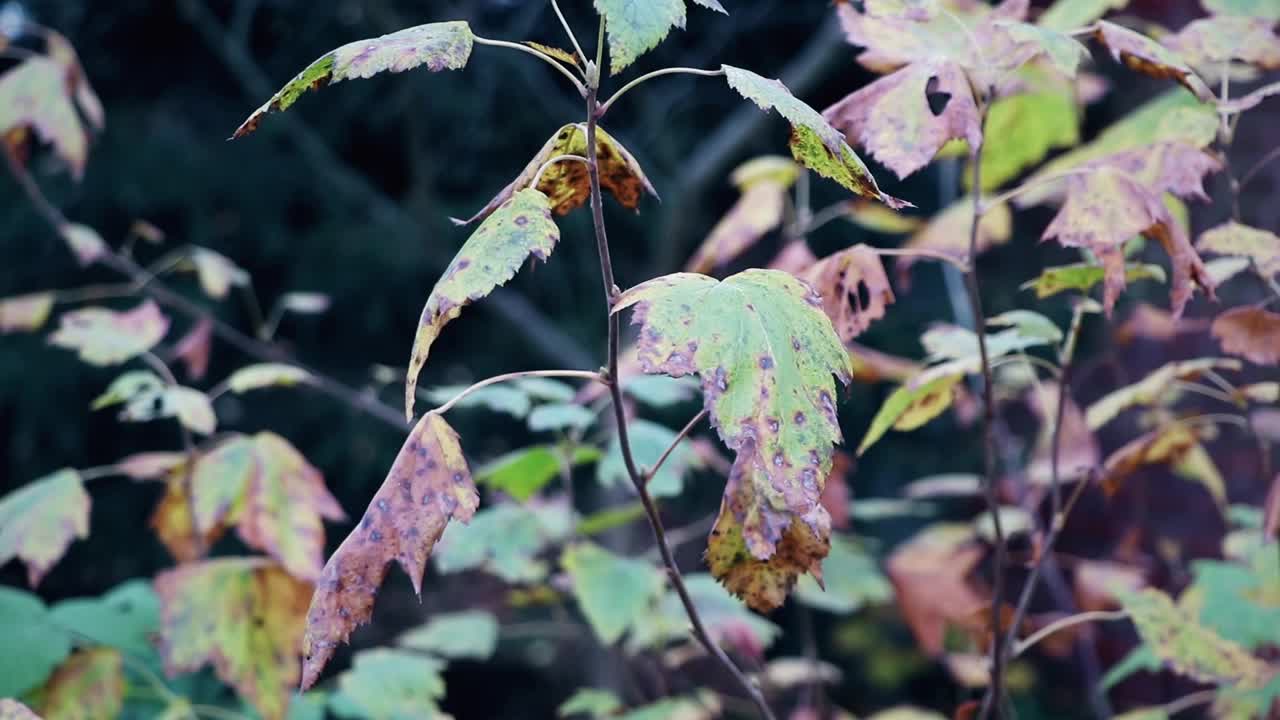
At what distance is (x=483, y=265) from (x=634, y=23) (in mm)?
167

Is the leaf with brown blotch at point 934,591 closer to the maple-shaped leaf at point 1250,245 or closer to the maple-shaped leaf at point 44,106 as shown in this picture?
the maple-shaped leaf at point 1250,245

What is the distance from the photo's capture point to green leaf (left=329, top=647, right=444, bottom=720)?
4.23ft

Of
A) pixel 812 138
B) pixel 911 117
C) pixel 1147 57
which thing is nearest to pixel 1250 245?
pixel 1147 57

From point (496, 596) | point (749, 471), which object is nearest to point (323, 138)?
point (496, 596)

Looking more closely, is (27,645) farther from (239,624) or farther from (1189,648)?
(1189,648)

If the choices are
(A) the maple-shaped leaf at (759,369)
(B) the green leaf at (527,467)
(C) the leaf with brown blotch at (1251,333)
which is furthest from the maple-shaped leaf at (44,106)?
(C) the leaf with brown blotch at (1251,333)

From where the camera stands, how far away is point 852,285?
956 mm

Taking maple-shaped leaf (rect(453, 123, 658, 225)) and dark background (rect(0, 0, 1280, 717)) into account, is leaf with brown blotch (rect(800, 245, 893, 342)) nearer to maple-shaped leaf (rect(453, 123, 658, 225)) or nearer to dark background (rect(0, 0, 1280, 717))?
maple-shaped leaf (rect(453, 123, 658, 225))

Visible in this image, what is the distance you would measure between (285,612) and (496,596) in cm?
277

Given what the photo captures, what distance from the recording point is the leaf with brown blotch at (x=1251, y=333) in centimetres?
102

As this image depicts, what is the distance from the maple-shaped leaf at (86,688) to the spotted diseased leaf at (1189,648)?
3.54 feet

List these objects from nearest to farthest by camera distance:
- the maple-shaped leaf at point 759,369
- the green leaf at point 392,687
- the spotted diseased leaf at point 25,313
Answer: the maple-shaped leaf at point 759,369, the green leaf at point 392,687, the spotted diseased leaf at point 25,313

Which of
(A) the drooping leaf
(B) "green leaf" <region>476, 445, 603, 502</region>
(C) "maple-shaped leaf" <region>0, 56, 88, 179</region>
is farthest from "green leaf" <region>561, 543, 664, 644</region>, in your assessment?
(C) "maple-shaped leaf" <region>0, 56, 88, 179</region>

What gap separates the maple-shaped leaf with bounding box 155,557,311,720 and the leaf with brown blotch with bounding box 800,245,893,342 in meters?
0.71
